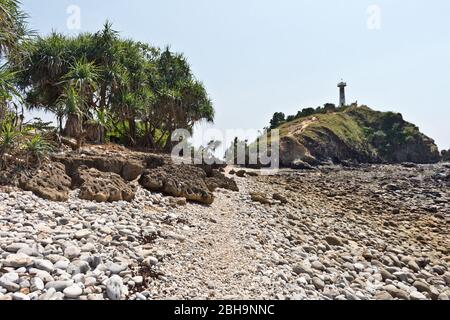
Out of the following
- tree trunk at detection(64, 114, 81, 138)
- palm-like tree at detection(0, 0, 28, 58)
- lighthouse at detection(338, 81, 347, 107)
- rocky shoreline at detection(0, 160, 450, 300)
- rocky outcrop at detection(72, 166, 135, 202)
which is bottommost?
rocky shoreline at detection(0, 160, 450, 300)

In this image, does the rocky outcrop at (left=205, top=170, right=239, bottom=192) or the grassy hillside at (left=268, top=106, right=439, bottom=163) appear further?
the grassy hillside at (left=268, top=106, right=439, bottom=163)

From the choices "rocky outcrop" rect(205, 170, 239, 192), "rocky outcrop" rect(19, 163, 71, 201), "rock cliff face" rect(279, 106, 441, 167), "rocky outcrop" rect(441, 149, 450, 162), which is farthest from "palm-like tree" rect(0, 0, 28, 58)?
"rocky outcrop" rect(441, 149, 450, 162)

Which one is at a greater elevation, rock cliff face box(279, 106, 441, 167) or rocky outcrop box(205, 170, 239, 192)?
rock cliff face box(279, 106, 441, 167)

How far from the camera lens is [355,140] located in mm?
55375

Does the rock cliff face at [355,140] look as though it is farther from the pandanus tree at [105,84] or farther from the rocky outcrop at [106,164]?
the rocky outcrop at [106,164]

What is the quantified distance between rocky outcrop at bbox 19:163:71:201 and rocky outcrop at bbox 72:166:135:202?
12.3 inches

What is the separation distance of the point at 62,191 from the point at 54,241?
249cm

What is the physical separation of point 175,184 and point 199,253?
13.1ft

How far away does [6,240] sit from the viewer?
15.7 ft

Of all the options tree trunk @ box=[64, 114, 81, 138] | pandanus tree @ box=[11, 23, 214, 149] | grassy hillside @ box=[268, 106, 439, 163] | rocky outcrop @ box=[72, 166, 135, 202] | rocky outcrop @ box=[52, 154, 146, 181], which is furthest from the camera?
grassy hillside @ box=[268, 106, 439, 163]

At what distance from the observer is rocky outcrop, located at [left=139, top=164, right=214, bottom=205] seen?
9675 millimetres

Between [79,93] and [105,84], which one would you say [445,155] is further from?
[79,93]

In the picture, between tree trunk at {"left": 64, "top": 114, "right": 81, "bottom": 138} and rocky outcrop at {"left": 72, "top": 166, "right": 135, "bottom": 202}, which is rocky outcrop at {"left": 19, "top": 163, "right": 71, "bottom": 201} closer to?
rocky outcrop at {"left": 72, "top": 166, "right": 135, "bottom": 202}
